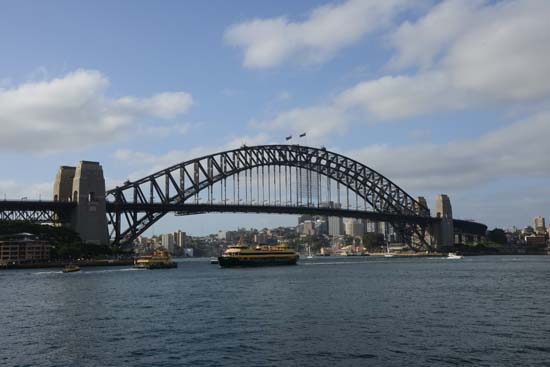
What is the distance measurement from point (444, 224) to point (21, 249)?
108 m

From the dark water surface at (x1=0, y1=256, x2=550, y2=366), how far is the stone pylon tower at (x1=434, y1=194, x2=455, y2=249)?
113 m

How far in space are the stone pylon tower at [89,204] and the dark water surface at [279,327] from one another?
153 ft

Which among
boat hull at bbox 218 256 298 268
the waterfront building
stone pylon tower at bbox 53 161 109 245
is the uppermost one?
stone pylon tower at bbox 53 161 109 245

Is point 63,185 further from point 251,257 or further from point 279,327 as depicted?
point 279,327

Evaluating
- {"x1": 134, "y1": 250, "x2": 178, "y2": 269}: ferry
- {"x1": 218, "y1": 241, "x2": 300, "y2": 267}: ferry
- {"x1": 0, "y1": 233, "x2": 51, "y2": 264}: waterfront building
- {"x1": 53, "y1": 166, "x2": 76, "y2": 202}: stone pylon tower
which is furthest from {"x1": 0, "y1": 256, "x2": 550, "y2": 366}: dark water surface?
{"x1": 53, "y1": 166, "x2": 76, "y2": 202}: stone pylon tower

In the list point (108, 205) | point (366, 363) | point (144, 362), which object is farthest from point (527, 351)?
point (108, 205)

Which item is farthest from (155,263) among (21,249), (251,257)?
(21,249)

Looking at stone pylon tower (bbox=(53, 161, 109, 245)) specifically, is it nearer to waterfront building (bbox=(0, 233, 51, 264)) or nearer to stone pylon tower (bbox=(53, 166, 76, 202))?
stone pylon tower (bbox=(53, 166, 76, 202))

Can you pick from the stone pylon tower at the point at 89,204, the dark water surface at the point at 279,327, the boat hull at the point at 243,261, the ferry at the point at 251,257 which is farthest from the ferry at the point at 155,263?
the dark water surface at the point at 279,327

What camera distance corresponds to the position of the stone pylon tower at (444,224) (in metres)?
157

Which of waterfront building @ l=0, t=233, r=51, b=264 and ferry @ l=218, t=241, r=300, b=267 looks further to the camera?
A: waterfront building @ l=0, t=233, r=51, b=264

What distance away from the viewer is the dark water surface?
21.6 meters

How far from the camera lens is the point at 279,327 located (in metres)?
27.7

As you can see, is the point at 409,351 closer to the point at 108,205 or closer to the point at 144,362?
the point at 144,362
